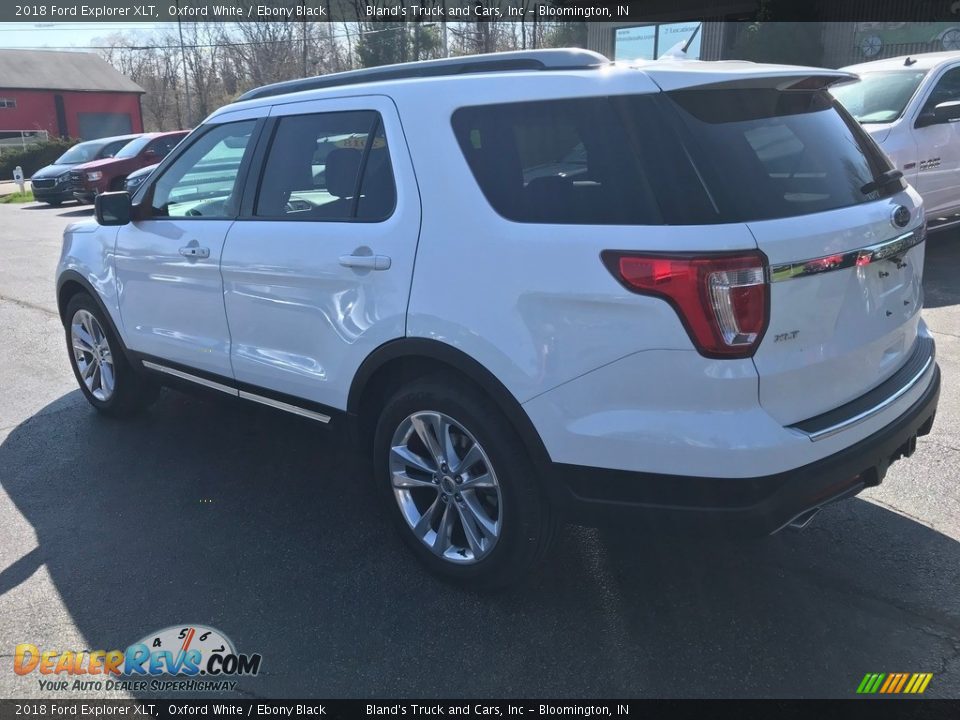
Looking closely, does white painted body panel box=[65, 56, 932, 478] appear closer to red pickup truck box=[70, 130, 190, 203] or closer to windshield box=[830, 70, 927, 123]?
windshield box=[830, 70, 927, 123]

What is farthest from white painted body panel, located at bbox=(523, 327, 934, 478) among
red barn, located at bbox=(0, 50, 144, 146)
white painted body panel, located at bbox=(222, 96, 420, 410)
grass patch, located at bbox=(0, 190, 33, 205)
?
red barn, located at bbox=(0, 50, 144, 146)

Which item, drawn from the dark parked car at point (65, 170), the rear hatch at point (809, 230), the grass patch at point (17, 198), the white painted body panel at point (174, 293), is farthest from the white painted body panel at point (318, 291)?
the grass patch at point (17, 198)

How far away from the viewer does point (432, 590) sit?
133 inches

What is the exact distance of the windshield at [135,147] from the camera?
20.4m

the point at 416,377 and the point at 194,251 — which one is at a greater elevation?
the point at 194,251

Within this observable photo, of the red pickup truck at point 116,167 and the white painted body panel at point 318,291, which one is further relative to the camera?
the red pickup truck at point 116,167

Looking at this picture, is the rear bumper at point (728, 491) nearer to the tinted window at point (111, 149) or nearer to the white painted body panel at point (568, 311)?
the white painted body panel at point (568, 311)

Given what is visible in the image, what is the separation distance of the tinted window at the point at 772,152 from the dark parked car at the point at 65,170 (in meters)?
21.3

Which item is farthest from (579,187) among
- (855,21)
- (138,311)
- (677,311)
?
(855,21)

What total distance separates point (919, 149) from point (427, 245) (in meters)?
6.63

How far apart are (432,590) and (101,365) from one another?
3152 mm

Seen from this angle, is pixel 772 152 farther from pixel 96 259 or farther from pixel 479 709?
pixel 96 259

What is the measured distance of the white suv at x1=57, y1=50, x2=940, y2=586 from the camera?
2561 mm

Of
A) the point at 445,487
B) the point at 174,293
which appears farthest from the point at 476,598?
the point at 174,293
